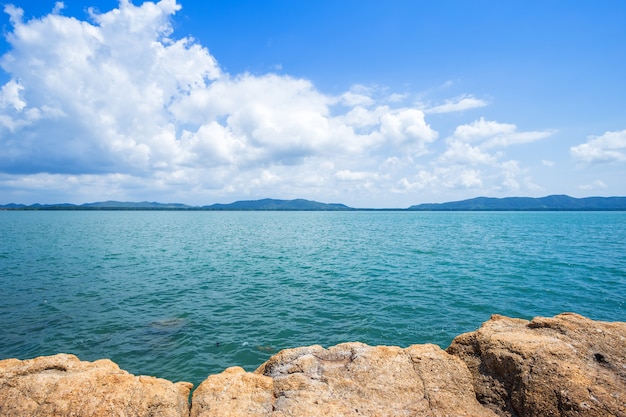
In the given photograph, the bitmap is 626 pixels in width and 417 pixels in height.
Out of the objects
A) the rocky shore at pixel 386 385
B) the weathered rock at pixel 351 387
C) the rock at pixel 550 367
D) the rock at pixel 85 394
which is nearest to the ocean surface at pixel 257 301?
the rock at pixel 85 394

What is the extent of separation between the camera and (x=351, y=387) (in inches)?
311

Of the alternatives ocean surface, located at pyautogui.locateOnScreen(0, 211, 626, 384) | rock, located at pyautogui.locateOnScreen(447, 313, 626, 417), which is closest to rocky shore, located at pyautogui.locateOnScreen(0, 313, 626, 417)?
rock, located at pyautogui.locateOnScreen(447, 313, 626, 417)

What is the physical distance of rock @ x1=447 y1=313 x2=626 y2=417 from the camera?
22.3 feet

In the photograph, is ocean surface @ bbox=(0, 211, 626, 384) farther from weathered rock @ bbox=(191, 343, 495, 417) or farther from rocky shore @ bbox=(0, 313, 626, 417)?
weathered rock @ bbox=(191, 343, 495, 417)

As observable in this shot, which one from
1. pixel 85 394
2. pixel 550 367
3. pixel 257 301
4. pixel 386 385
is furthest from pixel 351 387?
pixel 257 301

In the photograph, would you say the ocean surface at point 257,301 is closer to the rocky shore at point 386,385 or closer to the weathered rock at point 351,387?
the rocky shore at point 386,385

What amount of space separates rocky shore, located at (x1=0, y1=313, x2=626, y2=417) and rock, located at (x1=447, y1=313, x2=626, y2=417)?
0.07 feet

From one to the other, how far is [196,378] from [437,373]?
1189 centimetres

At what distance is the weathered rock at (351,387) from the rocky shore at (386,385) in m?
0.03

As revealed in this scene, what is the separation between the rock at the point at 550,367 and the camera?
22.3 feet

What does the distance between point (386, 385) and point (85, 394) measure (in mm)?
7445

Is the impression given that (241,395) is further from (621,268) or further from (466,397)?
(621,268)

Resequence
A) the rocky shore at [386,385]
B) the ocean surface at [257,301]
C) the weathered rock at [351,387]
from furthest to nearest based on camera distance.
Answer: the ocean surface at [257,301], the weathered rock at [351,387], the rocky shore at [386,385]

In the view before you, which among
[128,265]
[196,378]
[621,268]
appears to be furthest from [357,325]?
[621,268]
